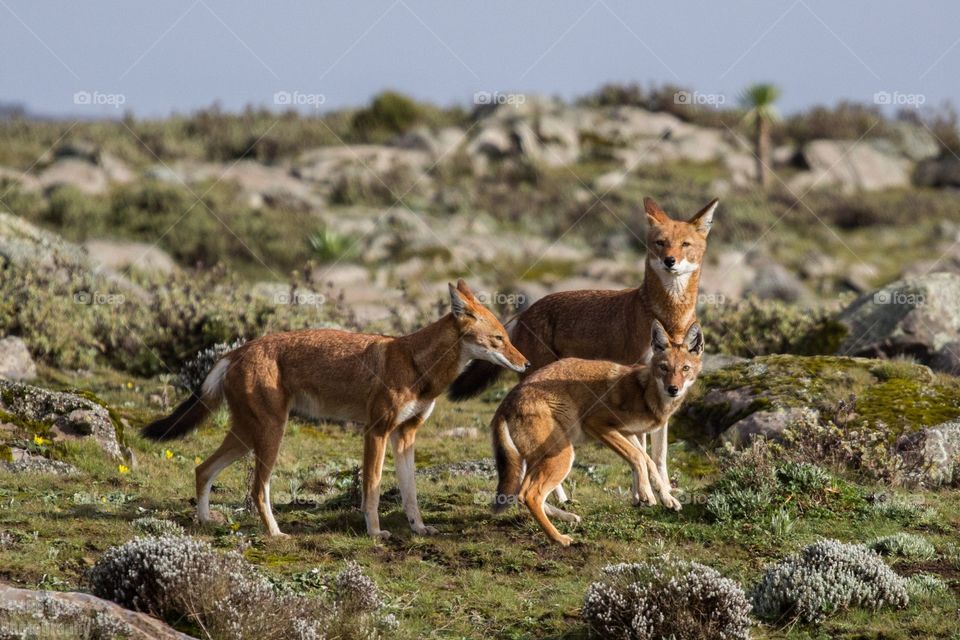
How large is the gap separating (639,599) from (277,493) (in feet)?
16.7

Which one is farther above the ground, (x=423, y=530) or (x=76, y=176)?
(x=76, y=176)

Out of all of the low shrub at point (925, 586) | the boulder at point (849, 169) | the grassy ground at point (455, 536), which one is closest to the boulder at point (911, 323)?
the grassy ground at point (455, 536)

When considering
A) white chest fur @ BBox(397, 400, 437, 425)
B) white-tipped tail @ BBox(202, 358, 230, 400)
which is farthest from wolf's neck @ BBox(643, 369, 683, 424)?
white-tipped tail @ BBox(202, 358, 230, 400)

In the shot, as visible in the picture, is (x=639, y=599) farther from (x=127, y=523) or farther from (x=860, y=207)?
(x=860, y=207)

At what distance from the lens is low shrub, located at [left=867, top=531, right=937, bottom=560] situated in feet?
32.1

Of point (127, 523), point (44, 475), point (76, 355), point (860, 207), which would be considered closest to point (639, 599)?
point (127, 523)

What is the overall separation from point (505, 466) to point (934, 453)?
5.44 meters

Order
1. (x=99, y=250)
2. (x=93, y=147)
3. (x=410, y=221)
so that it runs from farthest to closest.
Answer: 1. (x=93, y=147)
2. (x=410, y=221)
3. (x=99, y=250)

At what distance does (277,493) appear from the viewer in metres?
12.0

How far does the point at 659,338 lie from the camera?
11.0 metres

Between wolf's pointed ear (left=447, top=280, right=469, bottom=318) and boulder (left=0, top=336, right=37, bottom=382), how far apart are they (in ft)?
28.0

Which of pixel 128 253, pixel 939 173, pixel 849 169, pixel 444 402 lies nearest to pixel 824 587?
pixel 444 402

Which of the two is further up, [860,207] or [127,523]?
[860,207]

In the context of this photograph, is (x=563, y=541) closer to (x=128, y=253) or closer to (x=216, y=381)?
(x=216, y=381)
